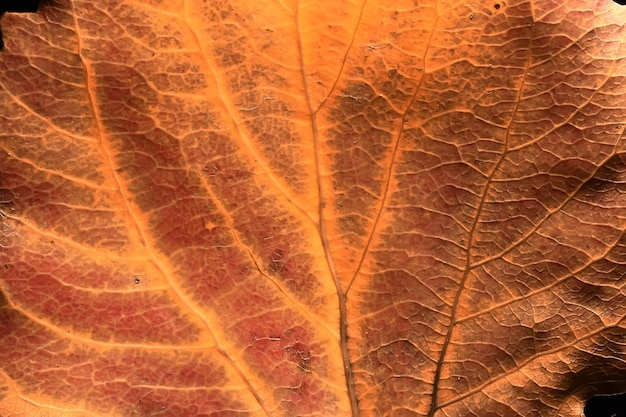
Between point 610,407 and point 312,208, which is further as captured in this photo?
point 610,407

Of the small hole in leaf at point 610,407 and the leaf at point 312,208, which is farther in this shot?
the small hole in leaf at point 610,407

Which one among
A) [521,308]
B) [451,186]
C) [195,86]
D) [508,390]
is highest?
[195,86]

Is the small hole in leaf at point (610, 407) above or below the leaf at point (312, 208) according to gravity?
below

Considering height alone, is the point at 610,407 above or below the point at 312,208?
below

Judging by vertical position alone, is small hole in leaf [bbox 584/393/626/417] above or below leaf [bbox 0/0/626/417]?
below

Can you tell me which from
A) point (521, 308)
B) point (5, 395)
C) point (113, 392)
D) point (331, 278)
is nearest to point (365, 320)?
point (331, 278)

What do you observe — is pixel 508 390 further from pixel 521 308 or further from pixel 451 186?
pixel 451 186

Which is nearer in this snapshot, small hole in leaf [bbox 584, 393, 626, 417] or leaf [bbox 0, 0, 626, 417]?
leaf [bbox 0, 0, 626, 417]

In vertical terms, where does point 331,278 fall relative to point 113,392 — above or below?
above
